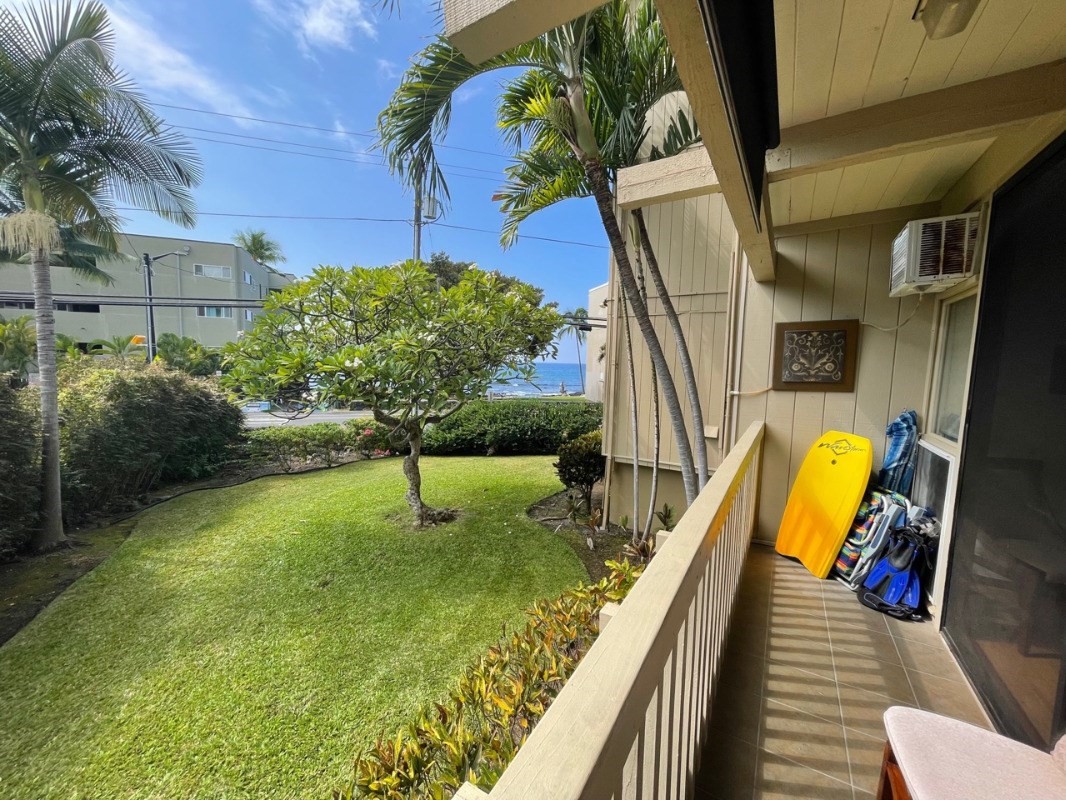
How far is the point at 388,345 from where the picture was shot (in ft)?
13.2

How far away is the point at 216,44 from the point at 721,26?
1727 cm

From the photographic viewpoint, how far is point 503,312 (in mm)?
4785

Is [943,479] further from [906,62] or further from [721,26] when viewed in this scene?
[721,26]

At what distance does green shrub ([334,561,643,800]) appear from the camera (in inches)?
55.6

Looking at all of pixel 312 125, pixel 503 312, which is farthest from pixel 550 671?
pixel 312 125

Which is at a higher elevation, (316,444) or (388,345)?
(388,345)

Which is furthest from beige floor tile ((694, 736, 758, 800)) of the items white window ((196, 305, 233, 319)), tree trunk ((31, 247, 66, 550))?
white window ((196, 305, 233, 319))

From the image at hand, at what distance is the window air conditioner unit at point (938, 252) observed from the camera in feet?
6.84

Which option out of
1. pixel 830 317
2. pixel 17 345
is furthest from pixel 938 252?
pixel 17 345

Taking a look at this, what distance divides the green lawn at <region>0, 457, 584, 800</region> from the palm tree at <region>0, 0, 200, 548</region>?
7.14ft

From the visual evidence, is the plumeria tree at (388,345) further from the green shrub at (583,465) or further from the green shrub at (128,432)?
the green shrub at (128,432)

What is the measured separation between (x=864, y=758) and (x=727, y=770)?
50cm

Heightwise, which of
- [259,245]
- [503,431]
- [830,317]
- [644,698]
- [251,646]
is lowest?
[251,646]

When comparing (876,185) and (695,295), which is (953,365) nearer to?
(876,185)
